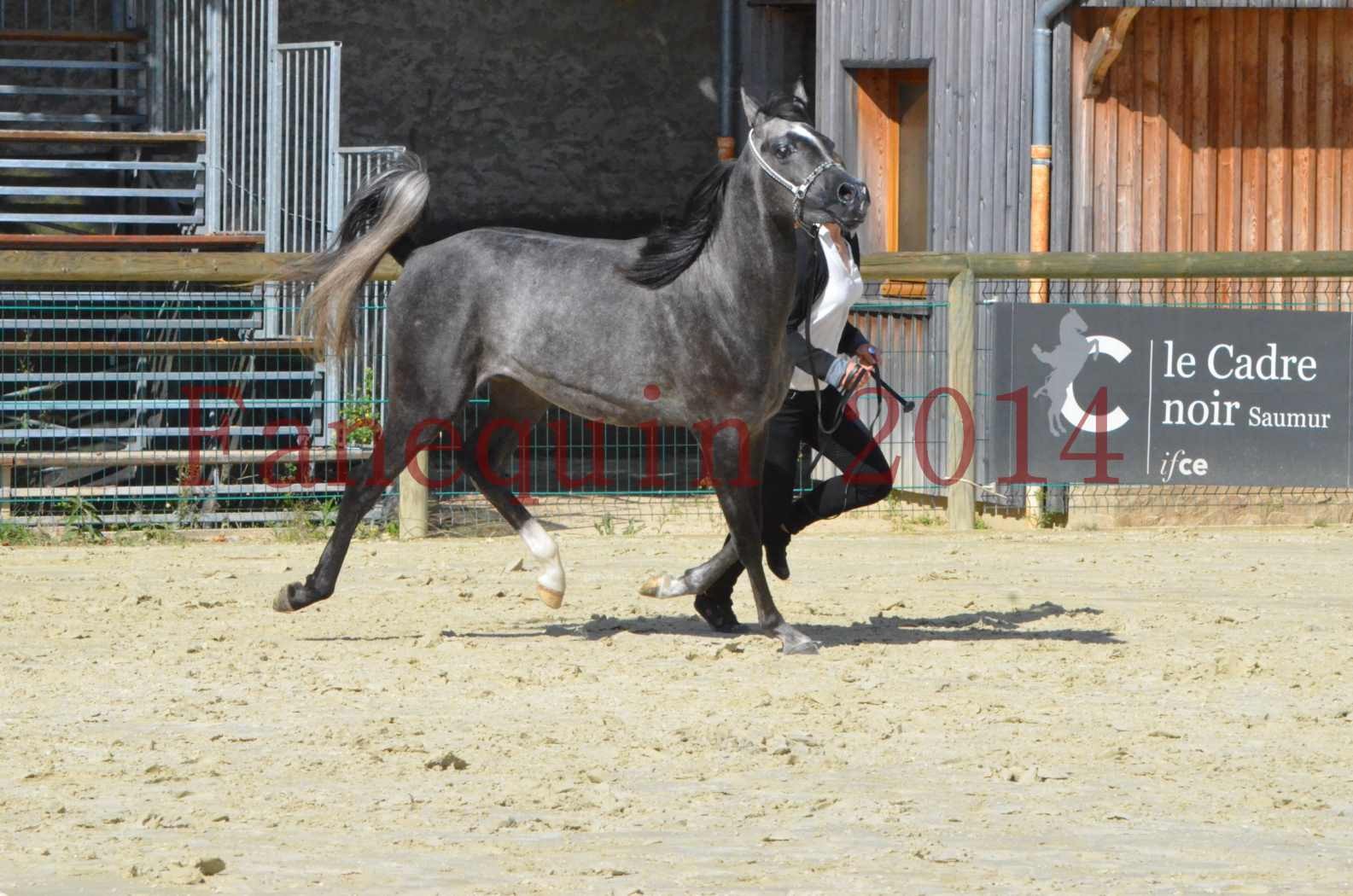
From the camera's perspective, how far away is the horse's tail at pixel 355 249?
7.54 m

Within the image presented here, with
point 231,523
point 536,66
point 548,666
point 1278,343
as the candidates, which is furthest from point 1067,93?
point 536,66

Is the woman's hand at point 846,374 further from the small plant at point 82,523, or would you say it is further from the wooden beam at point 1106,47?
the small plant at point 82,523

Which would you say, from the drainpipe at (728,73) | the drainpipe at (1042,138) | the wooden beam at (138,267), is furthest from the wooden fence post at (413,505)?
the drainpipe at (728,73)

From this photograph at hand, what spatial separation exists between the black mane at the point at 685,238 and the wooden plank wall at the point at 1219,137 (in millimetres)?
5402

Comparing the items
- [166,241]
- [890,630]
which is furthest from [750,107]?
[166,241]

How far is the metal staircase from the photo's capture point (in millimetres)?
11266

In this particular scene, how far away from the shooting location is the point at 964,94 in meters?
12.6

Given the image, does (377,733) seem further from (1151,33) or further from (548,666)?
(1151,33)

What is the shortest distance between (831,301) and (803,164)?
0.65m

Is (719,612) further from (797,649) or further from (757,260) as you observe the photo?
(757,260)

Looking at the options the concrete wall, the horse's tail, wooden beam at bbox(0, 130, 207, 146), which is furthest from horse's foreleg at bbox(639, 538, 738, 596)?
the concrete wall

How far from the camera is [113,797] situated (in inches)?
201

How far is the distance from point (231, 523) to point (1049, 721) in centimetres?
651

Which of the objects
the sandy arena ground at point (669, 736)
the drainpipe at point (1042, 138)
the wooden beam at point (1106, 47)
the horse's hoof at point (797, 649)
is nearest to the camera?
the sandy arena ground at point (669, 736)
